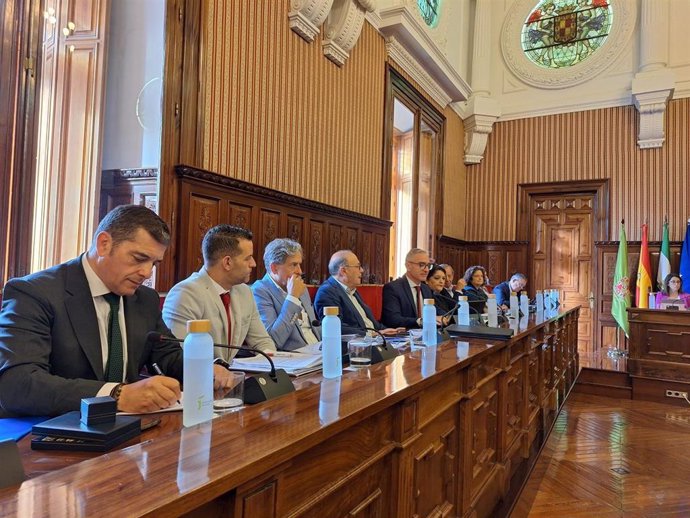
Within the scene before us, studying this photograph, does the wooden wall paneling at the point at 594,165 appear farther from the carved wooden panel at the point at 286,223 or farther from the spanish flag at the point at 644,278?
the carved wooden panel at the point at 286,223

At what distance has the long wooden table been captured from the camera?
0.66 m

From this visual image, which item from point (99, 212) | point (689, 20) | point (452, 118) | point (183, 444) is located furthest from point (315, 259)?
point (689, 20)

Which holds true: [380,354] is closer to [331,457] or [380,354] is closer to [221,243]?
[331,457]

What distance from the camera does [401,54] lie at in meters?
6.05

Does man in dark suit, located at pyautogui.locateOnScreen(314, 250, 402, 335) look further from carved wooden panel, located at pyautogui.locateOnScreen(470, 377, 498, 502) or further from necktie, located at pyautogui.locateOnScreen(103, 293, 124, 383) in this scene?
necktie, located at pyautogui.locateOnScreen(103, 293, 124, 383)

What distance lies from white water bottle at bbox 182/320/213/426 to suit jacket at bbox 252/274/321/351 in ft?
5.03

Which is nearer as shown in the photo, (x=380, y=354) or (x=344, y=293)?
(x=380, y=354)

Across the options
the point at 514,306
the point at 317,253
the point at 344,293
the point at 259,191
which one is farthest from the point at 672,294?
the point at 259,191

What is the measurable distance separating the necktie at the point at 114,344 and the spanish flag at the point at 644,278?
707 centimetres

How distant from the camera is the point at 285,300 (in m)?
2.66

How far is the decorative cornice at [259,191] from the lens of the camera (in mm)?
3234

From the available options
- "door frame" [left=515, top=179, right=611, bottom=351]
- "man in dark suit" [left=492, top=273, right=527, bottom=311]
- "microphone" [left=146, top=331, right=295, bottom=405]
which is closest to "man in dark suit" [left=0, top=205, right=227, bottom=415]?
"microphone" [left=146, top=331, right=295, bottom=405]

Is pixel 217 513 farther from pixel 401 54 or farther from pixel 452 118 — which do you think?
pixel 452 118

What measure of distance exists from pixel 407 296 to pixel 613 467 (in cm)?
177
